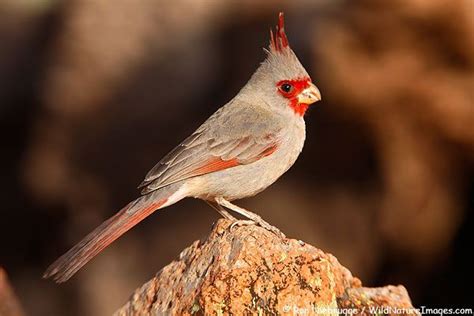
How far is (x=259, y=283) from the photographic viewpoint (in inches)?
153

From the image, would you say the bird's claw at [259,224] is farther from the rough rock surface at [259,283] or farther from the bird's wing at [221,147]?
the bird's wing at [221,147]

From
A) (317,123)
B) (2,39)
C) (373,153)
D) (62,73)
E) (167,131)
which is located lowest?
(373,153)

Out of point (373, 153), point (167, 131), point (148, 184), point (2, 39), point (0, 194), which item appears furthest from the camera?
point (2, 39)

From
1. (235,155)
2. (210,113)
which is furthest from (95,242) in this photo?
(210,113)

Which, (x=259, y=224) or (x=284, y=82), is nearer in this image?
(x=259, y=224)

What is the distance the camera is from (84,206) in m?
8.59

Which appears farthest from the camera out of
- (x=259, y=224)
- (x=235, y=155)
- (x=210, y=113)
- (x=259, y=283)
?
(x=210, y=113)

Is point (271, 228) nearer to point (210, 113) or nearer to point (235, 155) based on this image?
point (235, 155)

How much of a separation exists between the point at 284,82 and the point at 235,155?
2.21 ft

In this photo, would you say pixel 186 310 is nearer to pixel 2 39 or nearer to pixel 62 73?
pixel 62 73

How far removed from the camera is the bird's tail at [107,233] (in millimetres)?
4578

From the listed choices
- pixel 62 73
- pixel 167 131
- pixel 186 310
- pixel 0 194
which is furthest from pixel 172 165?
pixel 0 194

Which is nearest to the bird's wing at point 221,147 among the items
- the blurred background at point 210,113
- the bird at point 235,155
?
the bird at point 235,155

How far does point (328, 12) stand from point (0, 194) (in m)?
4.30
